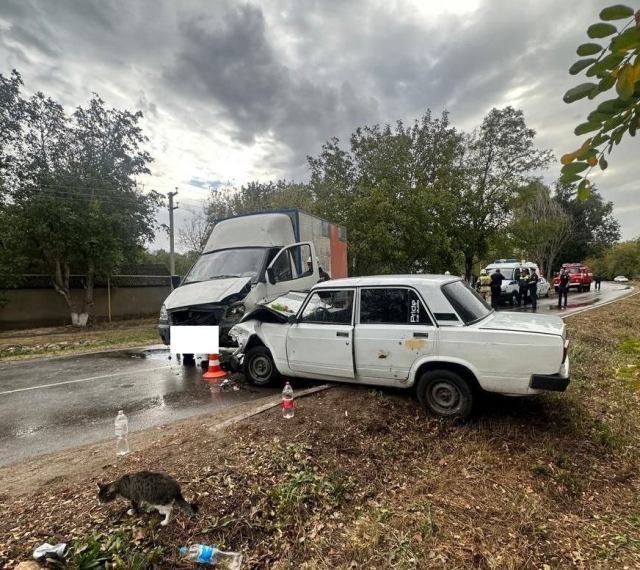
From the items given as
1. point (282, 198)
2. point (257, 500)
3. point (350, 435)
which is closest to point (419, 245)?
point (282, 198)

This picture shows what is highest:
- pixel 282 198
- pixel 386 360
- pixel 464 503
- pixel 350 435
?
pixel 282 198

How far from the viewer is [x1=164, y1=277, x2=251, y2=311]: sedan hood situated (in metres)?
7.13

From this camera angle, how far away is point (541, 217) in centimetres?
3322

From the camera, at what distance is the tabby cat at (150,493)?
2596 mm

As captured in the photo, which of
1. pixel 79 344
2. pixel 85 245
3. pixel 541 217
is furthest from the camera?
pixel 541 217

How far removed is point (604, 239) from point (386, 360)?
57.3m

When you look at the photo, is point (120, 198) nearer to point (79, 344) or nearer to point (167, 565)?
point (79, 344)

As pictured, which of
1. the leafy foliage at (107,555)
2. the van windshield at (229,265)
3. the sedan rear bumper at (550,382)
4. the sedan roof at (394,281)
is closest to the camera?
the leafy foliage at (107,555)

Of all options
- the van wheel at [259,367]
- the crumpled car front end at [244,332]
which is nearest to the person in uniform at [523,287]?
the van wheel at [259,367]

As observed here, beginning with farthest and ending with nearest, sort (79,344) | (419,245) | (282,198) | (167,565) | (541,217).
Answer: (541,217), (282,198), (419,245), (79,344), (167,565)

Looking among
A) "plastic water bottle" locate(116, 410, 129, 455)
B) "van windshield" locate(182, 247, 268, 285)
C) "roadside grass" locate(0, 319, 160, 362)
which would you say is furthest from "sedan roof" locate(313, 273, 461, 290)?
"roadside grass" locate(0, 319, 160, 362)

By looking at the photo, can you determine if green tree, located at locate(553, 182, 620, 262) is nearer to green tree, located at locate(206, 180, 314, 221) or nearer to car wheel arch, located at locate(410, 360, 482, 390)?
green tree, located at locate(206, 180, 314, 221)

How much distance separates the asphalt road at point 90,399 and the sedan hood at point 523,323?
10.9 ft

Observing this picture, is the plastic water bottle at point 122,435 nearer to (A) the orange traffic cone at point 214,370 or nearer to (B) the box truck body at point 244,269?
(A) the orange traffic cone at point 214,370
